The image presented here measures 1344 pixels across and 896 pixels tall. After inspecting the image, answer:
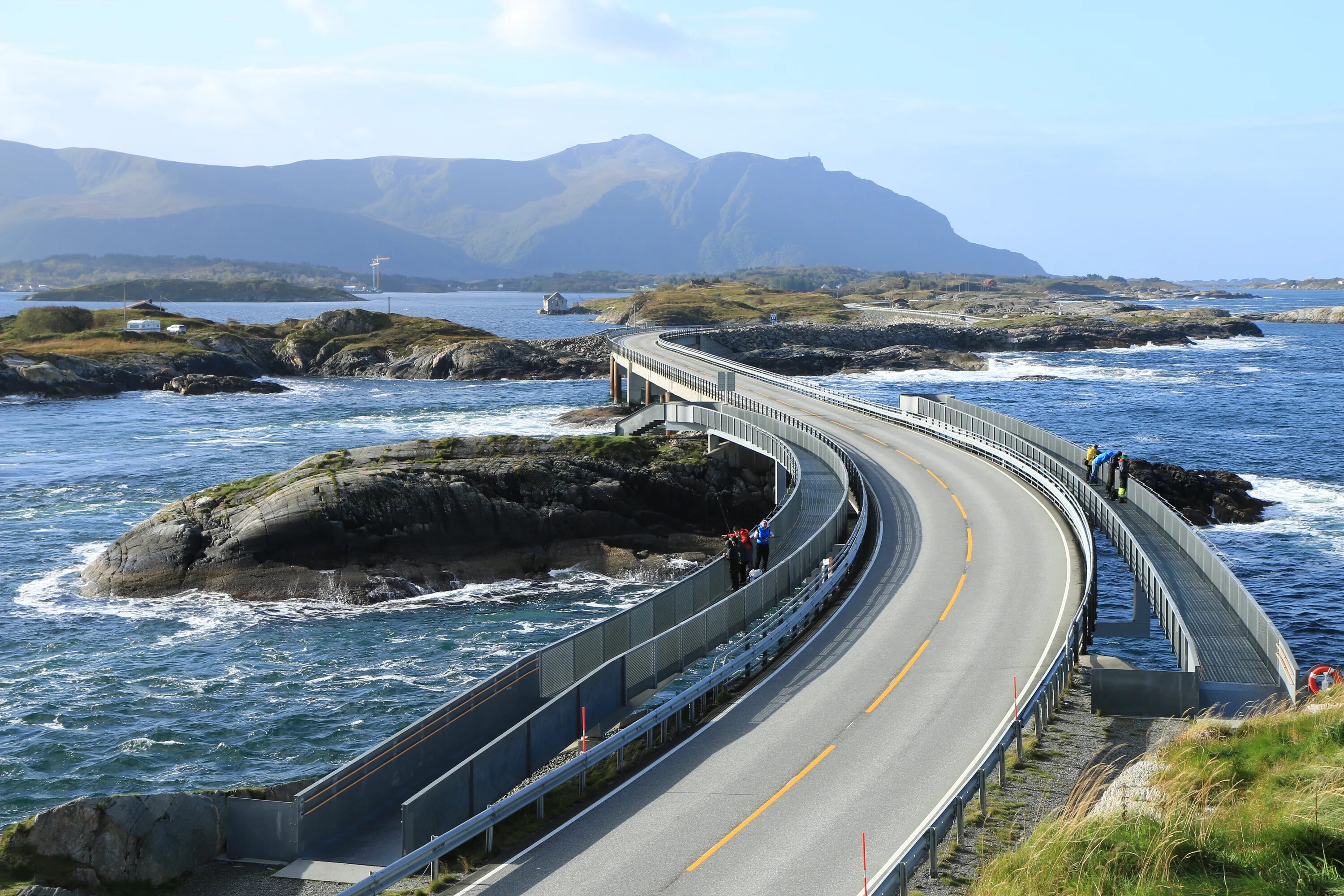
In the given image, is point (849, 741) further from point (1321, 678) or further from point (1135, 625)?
point (1135, 625)

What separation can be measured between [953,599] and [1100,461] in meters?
12.9

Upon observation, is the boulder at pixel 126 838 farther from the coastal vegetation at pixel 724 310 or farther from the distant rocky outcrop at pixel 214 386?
the coastal vegetation at pixel 724 310

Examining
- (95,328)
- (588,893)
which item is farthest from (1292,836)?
(95,328)

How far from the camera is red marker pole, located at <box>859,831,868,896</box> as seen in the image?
13086 mm

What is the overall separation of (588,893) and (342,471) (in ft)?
107

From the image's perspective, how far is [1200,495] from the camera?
52.9 metres

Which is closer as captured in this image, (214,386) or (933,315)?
(214,386)

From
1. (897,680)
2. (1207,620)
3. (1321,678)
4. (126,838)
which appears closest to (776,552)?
(897,680)

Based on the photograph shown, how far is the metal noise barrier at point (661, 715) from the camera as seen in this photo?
1449 cm

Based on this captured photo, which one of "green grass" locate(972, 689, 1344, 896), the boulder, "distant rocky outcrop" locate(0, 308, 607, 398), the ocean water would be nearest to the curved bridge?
"green grass" locate(972, 689, 1344, 896)

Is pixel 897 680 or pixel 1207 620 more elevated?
pixel 1207 620

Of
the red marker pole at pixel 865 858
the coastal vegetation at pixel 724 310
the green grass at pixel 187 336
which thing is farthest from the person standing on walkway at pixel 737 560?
the coastal vegetation at pixel 724 310

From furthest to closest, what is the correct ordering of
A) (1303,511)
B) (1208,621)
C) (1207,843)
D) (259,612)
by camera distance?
1. (1303,511)
2. (259,612)
3. (1208,621)
4. (1207,843)

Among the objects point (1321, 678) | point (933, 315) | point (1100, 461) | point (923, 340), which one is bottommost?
point (1321, 678)
